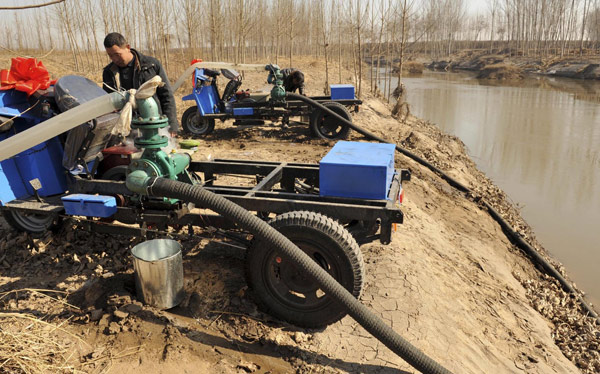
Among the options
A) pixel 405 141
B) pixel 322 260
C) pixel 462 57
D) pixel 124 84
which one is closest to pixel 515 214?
pixel 405 141

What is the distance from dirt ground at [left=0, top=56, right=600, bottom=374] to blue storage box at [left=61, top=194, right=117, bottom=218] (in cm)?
55

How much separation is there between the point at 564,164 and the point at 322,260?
Answer: 31.5 feet

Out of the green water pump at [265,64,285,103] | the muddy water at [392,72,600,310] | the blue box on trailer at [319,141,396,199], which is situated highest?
the green water pump at [265,64,285,103]

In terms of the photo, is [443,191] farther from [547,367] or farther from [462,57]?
[462,57]

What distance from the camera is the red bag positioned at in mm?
4117

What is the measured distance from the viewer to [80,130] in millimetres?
3902

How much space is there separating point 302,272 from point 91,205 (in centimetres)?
175

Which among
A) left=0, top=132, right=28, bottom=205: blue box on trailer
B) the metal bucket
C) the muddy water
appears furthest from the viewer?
the muddy water

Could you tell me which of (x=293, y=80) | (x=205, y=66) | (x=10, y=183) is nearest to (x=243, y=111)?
(x=293, y=80)

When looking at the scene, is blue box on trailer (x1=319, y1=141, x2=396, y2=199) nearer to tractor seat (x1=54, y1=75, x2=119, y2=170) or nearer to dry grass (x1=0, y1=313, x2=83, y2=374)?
dry grass (x1=0, y1=313, x2=83, y2=374)

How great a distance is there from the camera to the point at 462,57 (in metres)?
49.9

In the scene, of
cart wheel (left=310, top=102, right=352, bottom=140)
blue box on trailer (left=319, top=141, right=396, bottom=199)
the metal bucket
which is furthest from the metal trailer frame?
cart wheel (left=310, top=102, right=352, bottom=140)

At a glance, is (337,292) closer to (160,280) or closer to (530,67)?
(160,280)

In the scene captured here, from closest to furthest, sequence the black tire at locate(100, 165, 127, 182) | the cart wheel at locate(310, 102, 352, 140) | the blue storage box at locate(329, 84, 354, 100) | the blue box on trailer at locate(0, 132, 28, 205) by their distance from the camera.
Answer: the blue box on trailer at locate(0, 132, 28, 205) → the black tire at locate(100, 165, 127, 182) → the cart wheel at locate(310, 102, 352, 140) → the blue storage box at locate(329, 84, 354, 100)
